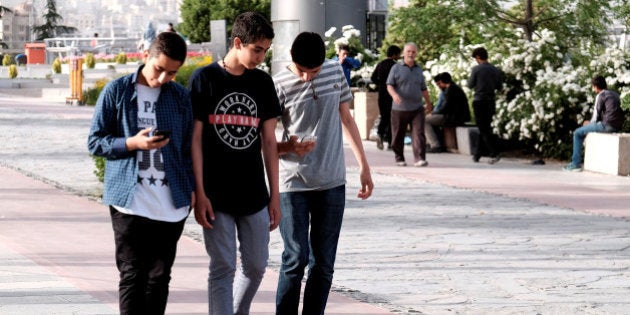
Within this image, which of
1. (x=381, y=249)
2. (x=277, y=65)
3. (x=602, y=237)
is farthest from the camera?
(x=277, y=65)

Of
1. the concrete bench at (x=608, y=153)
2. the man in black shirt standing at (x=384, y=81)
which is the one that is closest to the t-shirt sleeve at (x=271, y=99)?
the concrete bench at (x=608, y=153)

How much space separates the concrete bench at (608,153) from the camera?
16.3m

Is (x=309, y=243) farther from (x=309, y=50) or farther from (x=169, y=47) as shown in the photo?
(x=169, y=47)

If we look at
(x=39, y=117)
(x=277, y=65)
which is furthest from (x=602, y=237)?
(x=39, y=117)

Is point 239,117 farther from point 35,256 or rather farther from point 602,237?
point 602,237

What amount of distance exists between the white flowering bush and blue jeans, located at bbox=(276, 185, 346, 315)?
12.1 meters

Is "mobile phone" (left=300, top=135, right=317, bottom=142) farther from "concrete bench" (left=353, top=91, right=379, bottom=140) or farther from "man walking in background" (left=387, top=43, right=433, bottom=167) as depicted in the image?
"concrete bench" (left=353, top=91, right=379, bottom=140)

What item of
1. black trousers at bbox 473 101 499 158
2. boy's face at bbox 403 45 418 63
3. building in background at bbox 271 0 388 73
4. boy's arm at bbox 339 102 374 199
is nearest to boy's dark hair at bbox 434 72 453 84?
black trousers at bbox 473 101 499 158

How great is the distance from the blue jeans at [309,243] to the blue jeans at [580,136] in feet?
36.2

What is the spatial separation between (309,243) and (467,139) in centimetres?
1322

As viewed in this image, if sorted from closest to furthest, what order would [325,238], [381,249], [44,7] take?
[325,238] < [381,249] < [44,7]

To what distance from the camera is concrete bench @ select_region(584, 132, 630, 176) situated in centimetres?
1627

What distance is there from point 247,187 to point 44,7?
119 meters

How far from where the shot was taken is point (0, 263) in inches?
347
